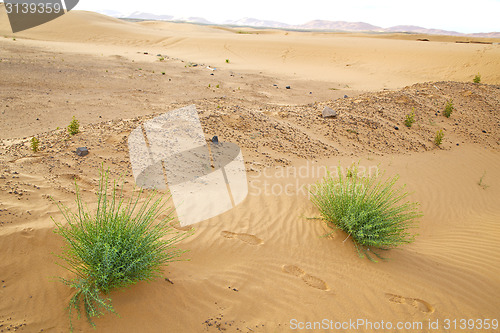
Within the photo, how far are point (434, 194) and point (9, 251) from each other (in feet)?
23.1

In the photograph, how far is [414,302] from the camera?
11.5 feet

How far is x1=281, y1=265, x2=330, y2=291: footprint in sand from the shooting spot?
3559 mm

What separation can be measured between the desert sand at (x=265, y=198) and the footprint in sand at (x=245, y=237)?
0.02 metres

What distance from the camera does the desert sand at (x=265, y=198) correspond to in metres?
3.04

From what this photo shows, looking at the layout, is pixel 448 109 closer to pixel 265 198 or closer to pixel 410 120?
pixel 410 120

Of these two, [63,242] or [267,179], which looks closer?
[63,242]

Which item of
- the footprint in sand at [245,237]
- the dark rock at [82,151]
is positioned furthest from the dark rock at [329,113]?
the dark rock at [82,151]

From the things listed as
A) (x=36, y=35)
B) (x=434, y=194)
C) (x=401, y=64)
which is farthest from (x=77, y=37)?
(x=434, y=194)

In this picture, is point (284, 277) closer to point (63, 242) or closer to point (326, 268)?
point (326, 268)

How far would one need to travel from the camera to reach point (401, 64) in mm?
21094

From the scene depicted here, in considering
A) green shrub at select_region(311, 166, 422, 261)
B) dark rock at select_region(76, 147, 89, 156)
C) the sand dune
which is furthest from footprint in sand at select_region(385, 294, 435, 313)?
the sand dune

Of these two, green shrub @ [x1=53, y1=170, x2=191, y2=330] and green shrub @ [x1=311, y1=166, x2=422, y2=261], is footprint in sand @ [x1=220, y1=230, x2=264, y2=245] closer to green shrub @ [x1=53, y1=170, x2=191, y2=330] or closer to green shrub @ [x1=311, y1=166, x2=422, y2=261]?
green shrub @ [x1=311, y1=166, x2=422, y2=261]

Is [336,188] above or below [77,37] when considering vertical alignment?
below

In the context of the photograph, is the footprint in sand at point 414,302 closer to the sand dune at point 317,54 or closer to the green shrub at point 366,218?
the green shrub at point 366,218
